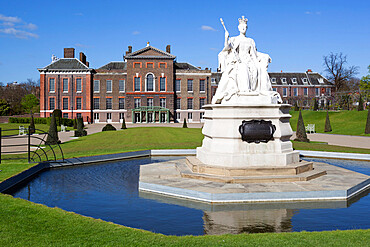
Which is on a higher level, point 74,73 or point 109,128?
point 74,73

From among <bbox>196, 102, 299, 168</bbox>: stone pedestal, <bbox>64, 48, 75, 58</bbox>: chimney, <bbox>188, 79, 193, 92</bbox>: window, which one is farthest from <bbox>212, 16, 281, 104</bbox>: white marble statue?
<bbox>64, 48, 75, 58</bbox>: chimney

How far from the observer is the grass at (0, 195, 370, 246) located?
439 cm

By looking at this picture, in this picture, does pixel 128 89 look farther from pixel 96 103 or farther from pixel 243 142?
pixel 243 142

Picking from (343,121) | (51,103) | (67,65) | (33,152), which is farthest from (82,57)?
(33,152)

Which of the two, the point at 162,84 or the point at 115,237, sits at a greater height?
the point at 162,84

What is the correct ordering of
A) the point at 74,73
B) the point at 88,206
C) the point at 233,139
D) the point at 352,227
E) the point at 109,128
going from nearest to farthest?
1. the point at 352,227
2. the point at 88,206
3. the point at 233,139
4. the point at 109,128
5. the point at 74,73

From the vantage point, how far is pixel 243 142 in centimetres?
904

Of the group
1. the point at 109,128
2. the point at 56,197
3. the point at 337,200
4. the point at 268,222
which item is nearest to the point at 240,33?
the point at 337,200

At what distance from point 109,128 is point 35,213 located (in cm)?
2910

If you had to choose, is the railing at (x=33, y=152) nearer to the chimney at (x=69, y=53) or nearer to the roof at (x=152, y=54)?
the roof at (x=152, y=54)

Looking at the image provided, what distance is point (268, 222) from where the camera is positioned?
5.77m

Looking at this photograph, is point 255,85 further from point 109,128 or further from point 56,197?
point 109,128

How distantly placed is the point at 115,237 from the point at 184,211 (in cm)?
209

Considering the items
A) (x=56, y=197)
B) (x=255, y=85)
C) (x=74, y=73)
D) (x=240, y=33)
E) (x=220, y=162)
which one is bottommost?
(x=56, y=197)
